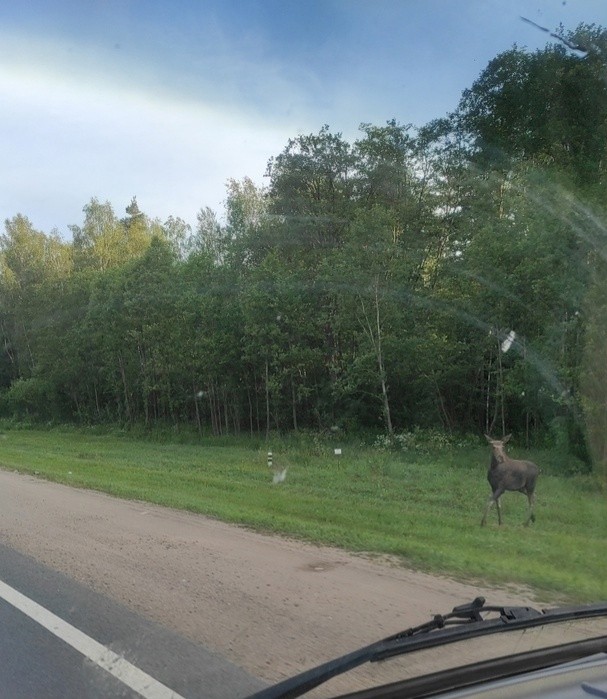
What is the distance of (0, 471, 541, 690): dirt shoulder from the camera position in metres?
5.64

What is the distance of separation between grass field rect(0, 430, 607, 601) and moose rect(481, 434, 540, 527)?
33cm

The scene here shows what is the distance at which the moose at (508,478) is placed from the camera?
11.4m

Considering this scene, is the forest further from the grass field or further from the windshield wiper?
the windshield wiper

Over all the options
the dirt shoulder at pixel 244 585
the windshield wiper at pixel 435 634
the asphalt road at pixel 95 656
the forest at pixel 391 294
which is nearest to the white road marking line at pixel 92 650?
the asphalt road at pixel 95 656

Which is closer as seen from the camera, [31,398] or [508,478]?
[508,478]

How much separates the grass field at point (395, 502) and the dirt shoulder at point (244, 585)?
2.00ft

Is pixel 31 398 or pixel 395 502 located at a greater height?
pixel 31 398

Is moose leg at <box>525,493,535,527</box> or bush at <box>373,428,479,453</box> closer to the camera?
moose leg at <box>525,493,535,527</box>

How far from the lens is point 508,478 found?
11.5 m

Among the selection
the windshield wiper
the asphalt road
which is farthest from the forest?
the windshield wiper

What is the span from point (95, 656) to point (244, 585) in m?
2.15

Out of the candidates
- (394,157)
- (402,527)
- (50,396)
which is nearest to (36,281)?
(50,396)

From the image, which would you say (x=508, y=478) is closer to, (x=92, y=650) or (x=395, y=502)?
(x=395, y=502)

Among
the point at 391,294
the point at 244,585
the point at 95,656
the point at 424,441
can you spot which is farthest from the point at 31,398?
the point at 95,656
